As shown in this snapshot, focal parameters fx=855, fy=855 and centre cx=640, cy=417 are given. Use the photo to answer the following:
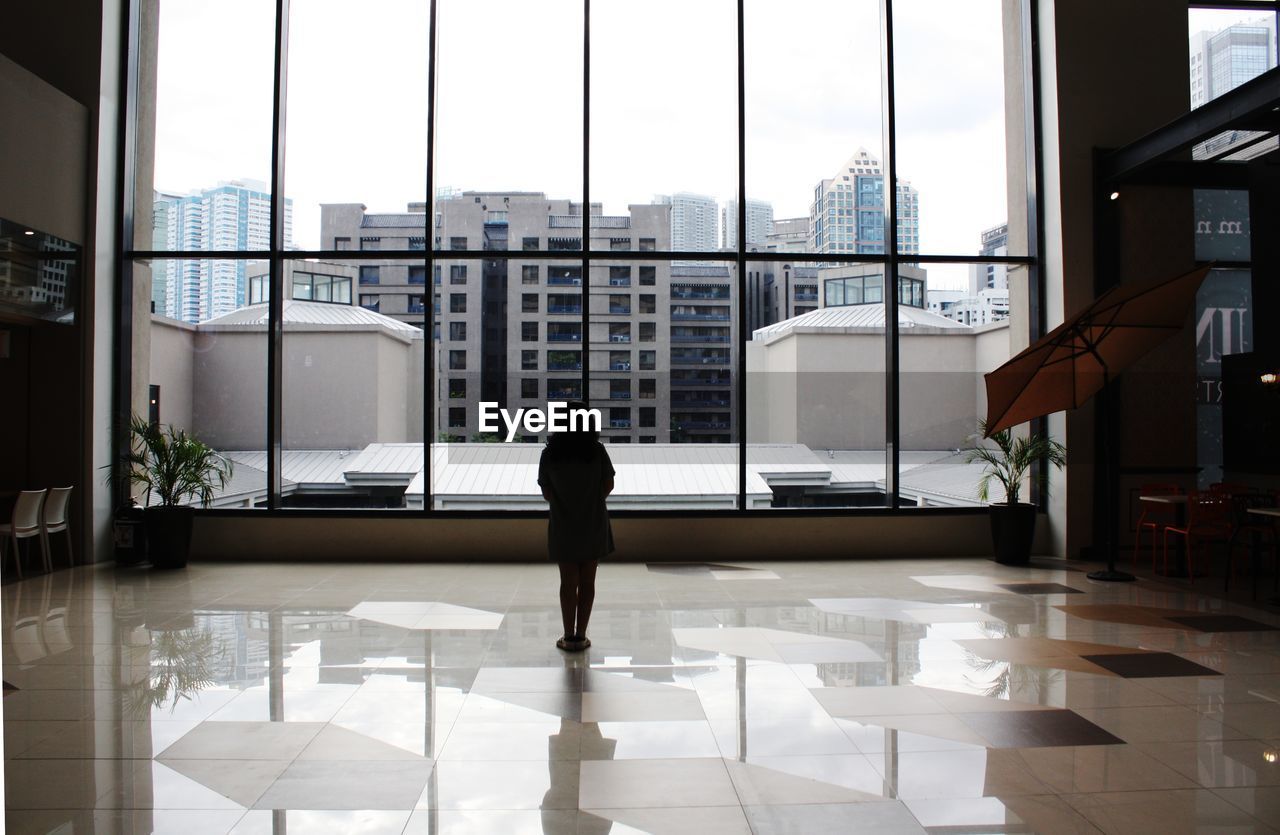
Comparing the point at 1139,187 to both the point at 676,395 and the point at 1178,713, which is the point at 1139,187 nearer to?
the point at 676,395

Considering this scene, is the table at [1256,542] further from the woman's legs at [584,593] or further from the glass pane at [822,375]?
the woman's legs at [584,593]

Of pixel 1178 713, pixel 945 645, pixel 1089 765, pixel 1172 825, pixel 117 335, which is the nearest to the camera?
pixel 1172 825

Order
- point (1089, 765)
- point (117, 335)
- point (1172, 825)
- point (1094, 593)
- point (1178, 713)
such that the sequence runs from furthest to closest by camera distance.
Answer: point (117, 335) < point (1094, 593) < point (1178, 713) < point (1089, 765) < point (1172, 825)

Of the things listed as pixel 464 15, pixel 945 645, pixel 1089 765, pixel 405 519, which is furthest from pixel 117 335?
pixel 1089 765

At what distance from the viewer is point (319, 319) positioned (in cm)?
824

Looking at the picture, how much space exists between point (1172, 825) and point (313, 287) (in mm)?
7738

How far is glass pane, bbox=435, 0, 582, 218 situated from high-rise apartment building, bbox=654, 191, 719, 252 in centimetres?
93

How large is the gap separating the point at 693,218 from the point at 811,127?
1495 mm

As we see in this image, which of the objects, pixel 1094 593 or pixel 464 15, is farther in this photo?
pixel 464 15

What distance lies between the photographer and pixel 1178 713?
383 cm

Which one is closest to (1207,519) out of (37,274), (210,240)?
(210,240)

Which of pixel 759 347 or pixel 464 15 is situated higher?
pixel 464 15

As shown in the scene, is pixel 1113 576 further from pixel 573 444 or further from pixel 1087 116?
pixel 573 444

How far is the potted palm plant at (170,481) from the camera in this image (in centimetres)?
737
